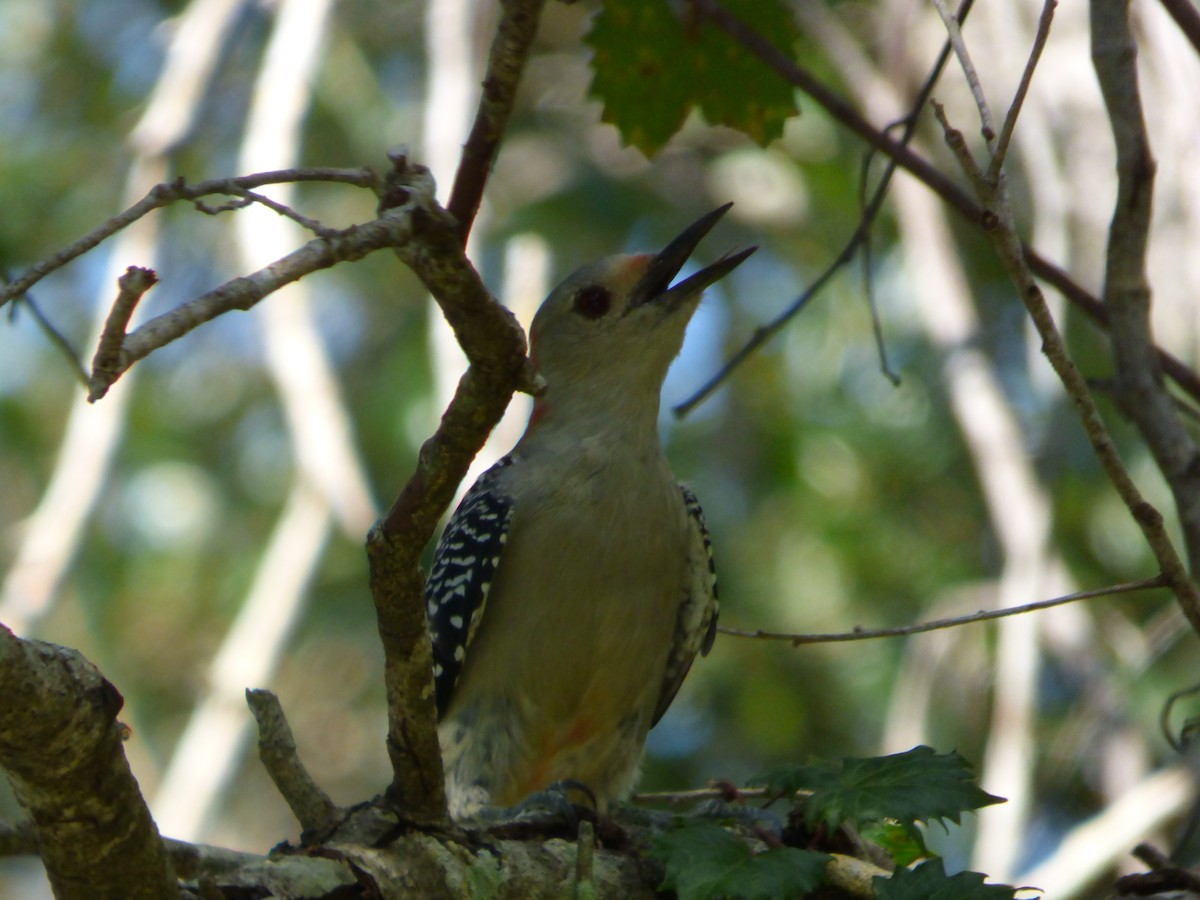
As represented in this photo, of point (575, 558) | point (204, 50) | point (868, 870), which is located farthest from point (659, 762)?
point (868, 870)

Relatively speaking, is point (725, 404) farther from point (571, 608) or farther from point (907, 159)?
point (907, 159)

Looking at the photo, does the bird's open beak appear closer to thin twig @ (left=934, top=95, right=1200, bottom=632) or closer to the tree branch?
thin twig @ (left=934, top=95, right=1200, bottom=632)

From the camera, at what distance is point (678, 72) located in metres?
4.70

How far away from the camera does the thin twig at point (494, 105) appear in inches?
92.0

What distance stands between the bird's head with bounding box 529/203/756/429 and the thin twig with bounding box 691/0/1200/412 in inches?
52.8

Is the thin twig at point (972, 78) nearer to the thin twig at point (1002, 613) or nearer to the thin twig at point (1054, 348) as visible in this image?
the thin twig at point (1054, 348)

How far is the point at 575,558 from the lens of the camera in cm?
525

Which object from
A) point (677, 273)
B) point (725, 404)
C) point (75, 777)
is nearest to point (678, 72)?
point (677, 273)

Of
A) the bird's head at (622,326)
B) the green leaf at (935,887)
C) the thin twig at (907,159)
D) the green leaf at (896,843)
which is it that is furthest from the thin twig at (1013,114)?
the bird's head at (622,326)

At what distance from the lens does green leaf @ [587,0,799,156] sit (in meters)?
4.59

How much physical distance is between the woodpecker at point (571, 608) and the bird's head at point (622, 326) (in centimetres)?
7

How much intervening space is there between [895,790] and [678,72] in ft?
8.21

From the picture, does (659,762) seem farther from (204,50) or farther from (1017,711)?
(204,50)

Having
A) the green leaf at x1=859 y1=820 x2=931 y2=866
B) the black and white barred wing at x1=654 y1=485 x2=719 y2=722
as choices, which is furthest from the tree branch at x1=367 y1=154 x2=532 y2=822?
the black and white barred wing at x1=654 y1=485 x2=719 y2=722
